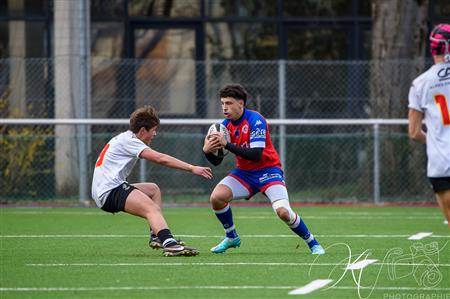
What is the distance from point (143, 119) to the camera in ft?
33.2

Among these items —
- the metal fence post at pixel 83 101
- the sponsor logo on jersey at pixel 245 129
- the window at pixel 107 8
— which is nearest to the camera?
the sponsor logo on jersey at pixel 245 129

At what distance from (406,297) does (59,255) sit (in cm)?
386

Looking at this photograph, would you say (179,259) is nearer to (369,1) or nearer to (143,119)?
(143,119)

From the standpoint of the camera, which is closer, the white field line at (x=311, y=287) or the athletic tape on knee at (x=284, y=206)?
the white field line at (x=311, y=287)

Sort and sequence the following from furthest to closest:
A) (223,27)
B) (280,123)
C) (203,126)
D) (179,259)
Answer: (223,27) → (203,126) → (280,123) → (179,259)

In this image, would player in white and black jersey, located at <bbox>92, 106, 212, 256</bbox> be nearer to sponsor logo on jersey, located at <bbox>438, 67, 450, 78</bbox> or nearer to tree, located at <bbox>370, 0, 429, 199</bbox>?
sponsor logo on jersey, located at <bbox>438, 67, 450, 78</bbox>

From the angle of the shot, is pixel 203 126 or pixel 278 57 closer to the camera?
pixel 203 126

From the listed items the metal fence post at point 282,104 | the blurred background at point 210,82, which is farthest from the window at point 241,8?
the metal fence post at point 282,104

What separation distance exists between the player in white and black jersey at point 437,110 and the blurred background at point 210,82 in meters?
9.30

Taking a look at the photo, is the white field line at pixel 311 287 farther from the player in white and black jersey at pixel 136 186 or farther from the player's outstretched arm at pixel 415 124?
the player in white and black jersey at pixel 136 186

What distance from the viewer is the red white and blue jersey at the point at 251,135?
10.0 metres

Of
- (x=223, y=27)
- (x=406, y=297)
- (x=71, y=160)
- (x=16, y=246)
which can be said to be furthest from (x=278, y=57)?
(x=406, y=297)

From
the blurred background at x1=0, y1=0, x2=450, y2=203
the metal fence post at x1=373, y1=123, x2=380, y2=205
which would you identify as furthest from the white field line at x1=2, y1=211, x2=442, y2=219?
the metal fence post at x1=373, y1=123, x2=380, y2=205

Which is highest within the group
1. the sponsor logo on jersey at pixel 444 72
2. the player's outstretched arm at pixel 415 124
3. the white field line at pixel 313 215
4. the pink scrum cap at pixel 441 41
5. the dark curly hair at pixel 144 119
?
the pink scrum cap at pixel 441 41
